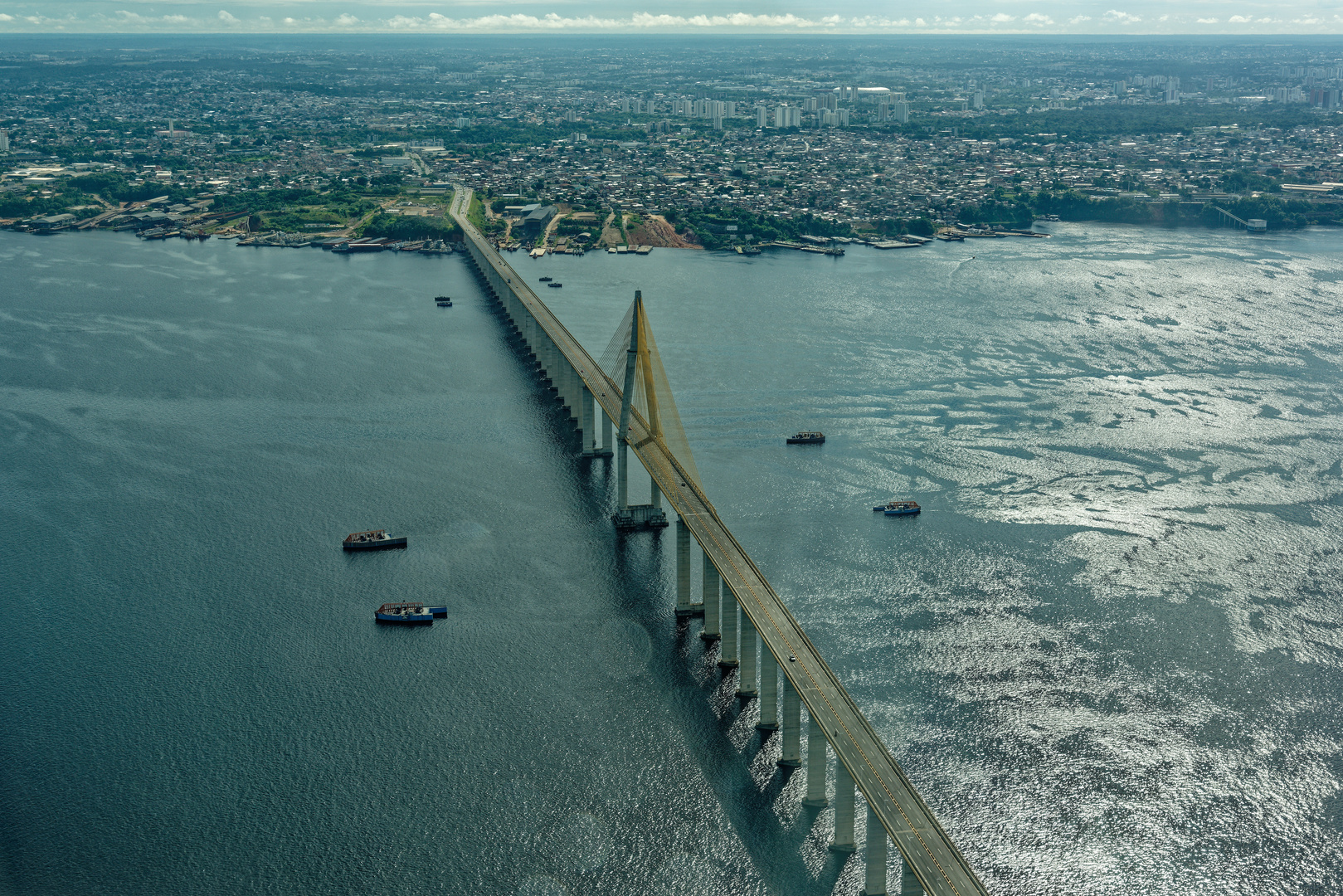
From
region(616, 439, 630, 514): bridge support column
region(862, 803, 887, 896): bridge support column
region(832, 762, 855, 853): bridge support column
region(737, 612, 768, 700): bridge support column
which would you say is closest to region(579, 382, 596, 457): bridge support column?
region(616, 439, 630, 514): bridge support column

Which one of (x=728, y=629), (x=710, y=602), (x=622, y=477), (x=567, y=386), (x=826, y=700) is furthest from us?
(x=567, y=386)

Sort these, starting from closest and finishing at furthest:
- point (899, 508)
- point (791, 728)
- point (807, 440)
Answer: point (791, 728) → point (899, 508) → point (807, 440)

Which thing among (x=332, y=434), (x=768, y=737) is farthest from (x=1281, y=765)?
(x=332, y=434)

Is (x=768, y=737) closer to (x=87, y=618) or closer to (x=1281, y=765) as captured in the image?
(x=1281, y=765)

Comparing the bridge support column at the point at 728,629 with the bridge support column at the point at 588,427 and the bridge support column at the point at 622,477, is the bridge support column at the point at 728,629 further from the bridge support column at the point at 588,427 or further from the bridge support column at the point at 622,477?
the bridge support column at the point at 588,427

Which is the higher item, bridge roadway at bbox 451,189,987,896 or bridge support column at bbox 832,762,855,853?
bridge roadway at bbox 451,189,987,896

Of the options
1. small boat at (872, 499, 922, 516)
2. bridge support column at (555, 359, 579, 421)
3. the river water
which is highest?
bridge support column at (555, 359, 579, 421)

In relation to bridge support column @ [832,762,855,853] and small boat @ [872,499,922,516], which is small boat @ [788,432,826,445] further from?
bridge support column @ [832,762,855,853]

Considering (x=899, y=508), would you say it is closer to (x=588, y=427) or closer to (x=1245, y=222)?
(x=588, y=427)

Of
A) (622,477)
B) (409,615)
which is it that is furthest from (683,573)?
(409,615)
